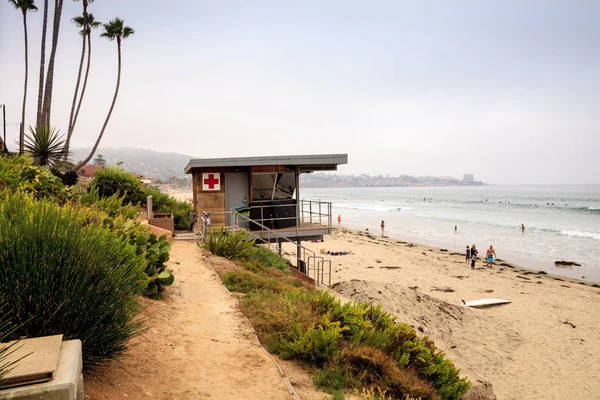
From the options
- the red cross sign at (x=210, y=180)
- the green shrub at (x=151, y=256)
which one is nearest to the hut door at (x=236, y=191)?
the red cross sign at (x=210, y=180)

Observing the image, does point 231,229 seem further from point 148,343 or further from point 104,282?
point 104,282

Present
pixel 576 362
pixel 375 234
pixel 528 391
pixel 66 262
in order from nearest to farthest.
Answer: pixel 66 262 → pixel 528 391 → pixel 576 362 → pixel 375 234

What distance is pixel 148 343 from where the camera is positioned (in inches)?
218

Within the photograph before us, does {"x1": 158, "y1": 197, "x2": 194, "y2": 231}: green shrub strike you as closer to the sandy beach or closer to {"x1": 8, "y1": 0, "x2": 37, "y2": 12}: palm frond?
the sandy beach

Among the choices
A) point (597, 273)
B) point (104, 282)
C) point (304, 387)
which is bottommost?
point (597, 273)

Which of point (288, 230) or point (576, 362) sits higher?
point (288, 230)

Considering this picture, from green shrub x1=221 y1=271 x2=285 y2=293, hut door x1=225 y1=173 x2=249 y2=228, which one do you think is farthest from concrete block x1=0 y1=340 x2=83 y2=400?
hut door x1=225 y1=173 x2=249 y2=228

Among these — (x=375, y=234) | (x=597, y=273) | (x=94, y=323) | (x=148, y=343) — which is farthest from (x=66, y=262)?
(x=375, y=234)

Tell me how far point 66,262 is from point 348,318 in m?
4.27

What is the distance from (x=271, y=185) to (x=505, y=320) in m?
10.4

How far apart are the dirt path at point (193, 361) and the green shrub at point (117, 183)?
14140 mm

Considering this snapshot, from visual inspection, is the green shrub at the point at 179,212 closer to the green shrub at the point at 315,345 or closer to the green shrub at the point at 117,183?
the green shrub at the point at 117,183

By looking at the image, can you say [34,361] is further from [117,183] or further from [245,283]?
[117,183]

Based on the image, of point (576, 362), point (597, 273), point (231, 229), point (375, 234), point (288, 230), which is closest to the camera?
point (576, 362)
